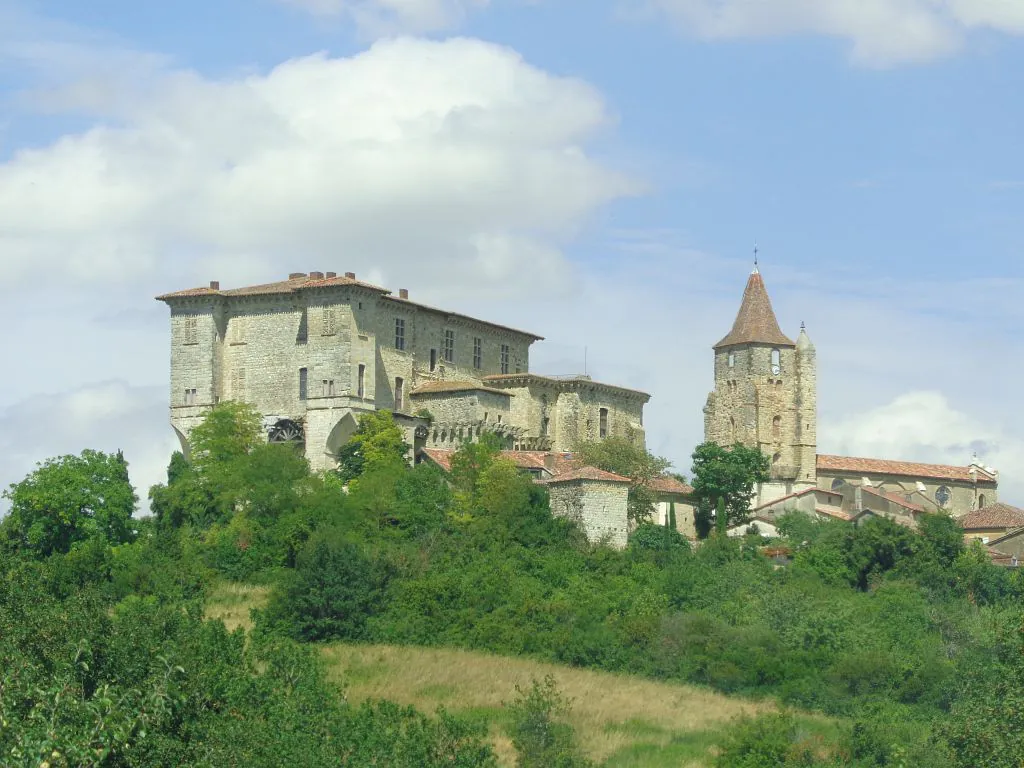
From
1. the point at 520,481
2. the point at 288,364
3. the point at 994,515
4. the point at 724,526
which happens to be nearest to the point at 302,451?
the point at 288,364

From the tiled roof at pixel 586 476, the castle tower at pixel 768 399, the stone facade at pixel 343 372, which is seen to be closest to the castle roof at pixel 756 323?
the castle tower at pixel 768 399

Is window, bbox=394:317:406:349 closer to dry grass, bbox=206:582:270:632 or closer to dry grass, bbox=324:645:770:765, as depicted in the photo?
dry grass, bbox=206:582:270:632

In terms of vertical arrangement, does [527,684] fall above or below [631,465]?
below

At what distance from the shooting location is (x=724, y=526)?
223ft

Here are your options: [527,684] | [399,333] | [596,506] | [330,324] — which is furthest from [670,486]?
[527,684]

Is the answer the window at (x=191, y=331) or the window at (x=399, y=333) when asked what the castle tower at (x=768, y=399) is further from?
the window at (x=191, y=331)

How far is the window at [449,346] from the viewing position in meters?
71.9

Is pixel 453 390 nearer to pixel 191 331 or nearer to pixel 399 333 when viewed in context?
pixel 399 333

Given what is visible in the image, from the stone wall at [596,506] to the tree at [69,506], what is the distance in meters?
14.1

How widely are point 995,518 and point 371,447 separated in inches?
894

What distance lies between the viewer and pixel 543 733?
150 ft

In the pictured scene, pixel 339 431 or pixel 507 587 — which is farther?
pixel 339 431

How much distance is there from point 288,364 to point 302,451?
3.11 meters

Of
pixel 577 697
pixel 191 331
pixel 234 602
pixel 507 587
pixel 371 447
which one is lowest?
pixel 577 697
